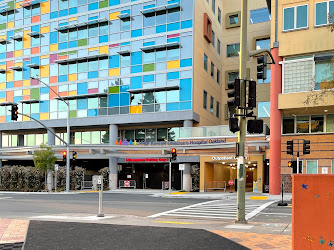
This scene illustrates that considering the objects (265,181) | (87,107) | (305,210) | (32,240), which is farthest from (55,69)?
(305,210)

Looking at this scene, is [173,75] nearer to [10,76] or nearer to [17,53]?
[17,53]

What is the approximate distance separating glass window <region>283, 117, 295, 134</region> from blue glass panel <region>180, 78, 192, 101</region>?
34.4 ft

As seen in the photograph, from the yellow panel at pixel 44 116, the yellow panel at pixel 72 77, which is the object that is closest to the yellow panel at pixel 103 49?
the yellow panel at pixel 72 77

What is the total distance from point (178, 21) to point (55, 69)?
16.8 metres

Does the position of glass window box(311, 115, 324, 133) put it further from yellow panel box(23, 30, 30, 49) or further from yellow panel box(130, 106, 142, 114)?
yellow panel box(23, 30, 30, 49)

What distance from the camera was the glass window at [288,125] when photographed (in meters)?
30.4

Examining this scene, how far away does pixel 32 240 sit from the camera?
8.97 meters

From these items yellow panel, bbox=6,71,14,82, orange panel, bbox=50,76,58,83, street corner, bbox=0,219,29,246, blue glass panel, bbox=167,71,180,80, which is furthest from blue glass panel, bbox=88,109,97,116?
street corner, bbox=0,219,29,246

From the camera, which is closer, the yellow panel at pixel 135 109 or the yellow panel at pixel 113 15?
the yellow panel at pixel 135 109

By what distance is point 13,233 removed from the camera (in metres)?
9.92

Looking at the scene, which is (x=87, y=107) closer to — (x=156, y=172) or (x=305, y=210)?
(x=156, y=172)

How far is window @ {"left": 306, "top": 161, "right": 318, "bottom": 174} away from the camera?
95.3ft

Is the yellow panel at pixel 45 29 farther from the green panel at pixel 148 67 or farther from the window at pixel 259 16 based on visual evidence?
the window at pixel 259 16

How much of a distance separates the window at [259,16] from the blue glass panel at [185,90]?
16.7 metres
